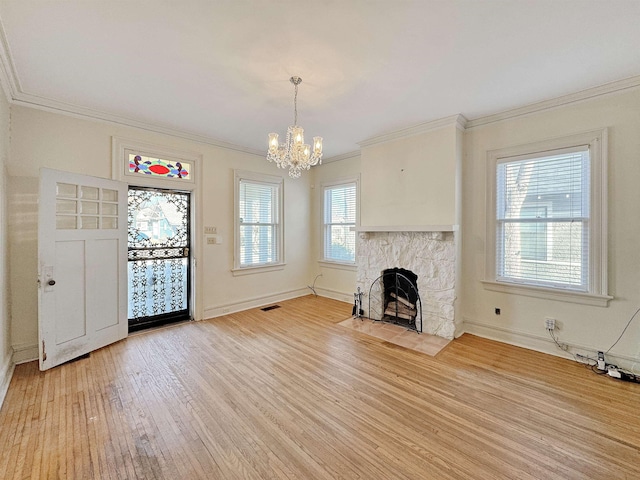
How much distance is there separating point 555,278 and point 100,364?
16.8 ft

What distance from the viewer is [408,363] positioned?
2.92 meters

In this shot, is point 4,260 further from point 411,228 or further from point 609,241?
point 609,241

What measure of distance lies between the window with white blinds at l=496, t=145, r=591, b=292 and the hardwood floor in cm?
97

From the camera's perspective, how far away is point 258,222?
5.11 metres

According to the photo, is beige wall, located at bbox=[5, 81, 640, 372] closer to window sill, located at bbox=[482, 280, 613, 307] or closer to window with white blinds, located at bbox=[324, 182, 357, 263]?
window sill, located at bbox=[482, 280, 613, 307]

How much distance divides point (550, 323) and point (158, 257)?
519cm

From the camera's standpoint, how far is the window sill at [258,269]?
15.5 feet

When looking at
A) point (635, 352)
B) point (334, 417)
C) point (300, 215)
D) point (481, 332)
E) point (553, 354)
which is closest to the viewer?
point (334, 417)

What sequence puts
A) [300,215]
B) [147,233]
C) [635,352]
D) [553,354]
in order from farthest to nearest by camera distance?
[300,215] → [147,233] → [553,354] → [635,352]

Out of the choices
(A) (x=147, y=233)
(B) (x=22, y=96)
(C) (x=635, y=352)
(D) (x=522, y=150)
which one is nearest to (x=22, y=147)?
(B) (x=22, y=96)

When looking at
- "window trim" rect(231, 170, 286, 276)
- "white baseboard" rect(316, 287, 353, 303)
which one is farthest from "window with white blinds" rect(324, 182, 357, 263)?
"window trim" rect(231, 170, 286, 276)

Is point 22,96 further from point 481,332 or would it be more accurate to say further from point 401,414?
point 481,332

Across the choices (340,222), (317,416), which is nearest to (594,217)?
(317,416)

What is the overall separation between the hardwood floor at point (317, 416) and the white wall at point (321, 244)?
214 cm
